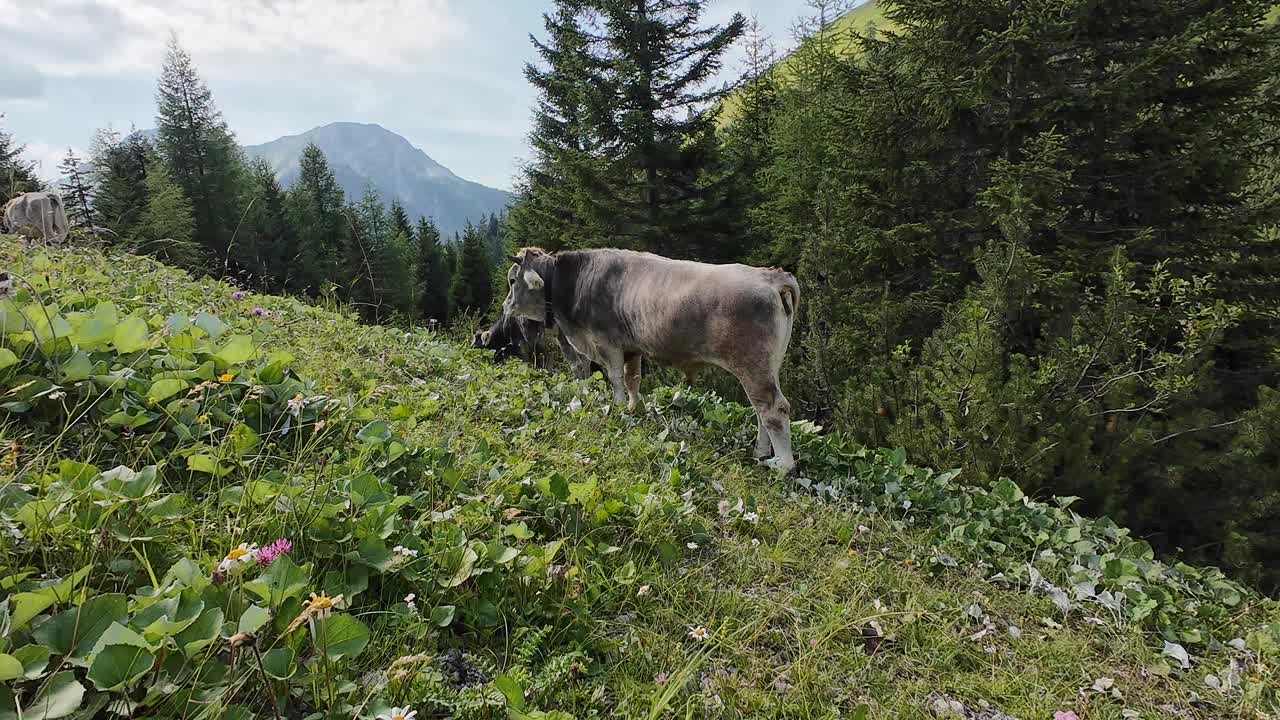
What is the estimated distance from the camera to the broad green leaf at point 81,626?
4.64 ft

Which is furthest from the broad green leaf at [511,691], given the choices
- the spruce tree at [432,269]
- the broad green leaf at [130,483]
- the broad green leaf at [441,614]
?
the spruce tree at [432,269]

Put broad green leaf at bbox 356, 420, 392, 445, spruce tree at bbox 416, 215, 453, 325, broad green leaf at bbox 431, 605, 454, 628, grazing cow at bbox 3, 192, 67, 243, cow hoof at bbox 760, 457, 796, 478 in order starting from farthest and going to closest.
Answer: spruce tree at bbox 416, 215, 453, 325 → grazing cow at bbox 3, 192, 67, 243 → cow hoof at bbox 760, 457, 796, 478 → broad green leaf at bbox 356, 420, 392, 445 → broad green leaf at bbox 431, 605, 454, 628

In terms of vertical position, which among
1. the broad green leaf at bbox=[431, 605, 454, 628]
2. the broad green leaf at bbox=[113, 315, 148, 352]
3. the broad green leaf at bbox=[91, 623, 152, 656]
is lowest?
the broad green leaf at bbox=[431, 605, 454, 628]

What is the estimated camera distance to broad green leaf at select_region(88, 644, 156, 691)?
1.34 m

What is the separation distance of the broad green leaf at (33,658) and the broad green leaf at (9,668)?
0.07m

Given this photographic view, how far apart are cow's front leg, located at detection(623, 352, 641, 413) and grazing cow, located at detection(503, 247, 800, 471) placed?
14 millimetres

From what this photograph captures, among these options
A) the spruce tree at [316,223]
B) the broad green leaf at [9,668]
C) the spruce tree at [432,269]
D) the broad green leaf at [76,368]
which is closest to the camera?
the broad green leaf at [9,668]

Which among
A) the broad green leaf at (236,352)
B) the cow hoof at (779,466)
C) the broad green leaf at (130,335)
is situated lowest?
the cow hoof at (779,466)

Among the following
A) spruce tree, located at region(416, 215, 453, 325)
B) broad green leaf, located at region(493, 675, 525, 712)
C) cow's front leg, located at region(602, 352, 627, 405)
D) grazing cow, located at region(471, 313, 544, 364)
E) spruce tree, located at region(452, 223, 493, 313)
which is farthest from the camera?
spruce tree, located at region(416, 215, 453, 325)

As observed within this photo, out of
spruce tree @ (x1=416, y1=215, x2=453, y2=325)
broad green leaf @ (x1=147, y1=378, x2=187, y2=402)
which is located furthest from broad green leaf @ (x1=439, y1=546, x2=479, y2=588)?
spruce tree @ (x1=416, y1=215, x2=453, y2=325)

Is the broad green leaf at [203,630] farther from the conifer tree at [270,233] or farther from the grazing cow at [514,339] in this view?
the conifer tree at [270,233]

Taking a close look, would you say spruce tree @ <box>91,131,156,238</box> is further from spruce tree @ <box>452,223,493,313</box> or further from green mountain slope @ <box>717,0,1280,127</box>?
green mountain slope @ <box>717,0,1280,127</box>

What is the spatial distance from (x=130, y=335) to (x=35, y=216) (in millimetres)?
11910

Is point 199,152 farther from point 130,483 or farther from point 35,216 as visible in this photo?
point 130,483
